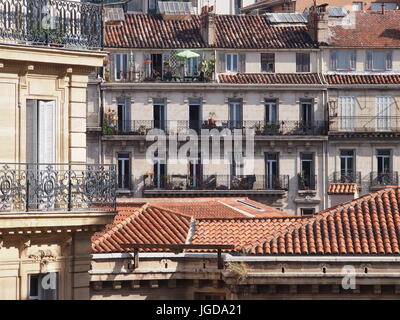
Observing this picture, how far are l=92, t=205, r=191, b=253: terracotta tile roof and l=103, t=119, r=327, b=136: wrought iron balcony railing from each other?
49492mm

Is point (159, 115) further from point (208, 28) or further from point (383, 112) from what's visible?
point (383, 112)

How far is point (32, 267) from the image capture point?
3516 cm

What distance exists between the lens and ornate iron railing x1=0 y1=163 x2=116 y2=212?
3444 centimetres

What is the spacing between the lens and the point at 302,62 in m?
108

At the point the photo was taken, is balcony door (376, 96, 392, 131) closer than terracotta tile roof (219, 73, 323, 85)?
No

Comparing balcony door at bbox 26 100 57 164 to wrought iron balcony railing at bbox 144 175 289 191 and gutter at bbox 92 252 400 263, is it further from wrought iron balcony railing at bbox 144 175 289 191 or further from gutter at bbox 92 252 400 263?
wrought iron balcony railing at bbox 144 175 289 191

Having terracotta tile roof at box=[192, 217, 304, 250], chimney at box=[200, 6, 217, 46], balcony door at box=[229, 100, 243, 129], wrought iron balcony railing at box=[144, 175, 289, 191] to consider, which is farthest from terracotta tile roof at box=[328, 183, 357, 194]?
chimney at box=[200, 6, 217, 46]

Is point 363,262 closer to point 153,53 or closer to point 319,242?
point 319,242

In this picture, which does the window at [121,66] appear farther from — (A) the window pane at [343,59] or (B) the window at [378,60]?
(B) the window at [378,60]

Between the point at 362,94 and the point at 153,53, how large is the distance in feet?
42.9

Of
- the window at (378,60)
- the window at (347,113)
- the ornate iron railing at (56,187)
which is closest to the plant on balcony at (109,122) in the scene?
the window at (347,113)

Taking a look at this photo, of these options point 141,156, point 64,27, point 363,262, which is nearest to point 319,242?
point 363,262

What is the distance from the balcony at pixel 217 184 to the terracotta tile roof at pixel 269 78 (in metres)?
5.73

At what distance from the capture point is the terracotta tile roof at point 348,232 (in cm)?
4831
